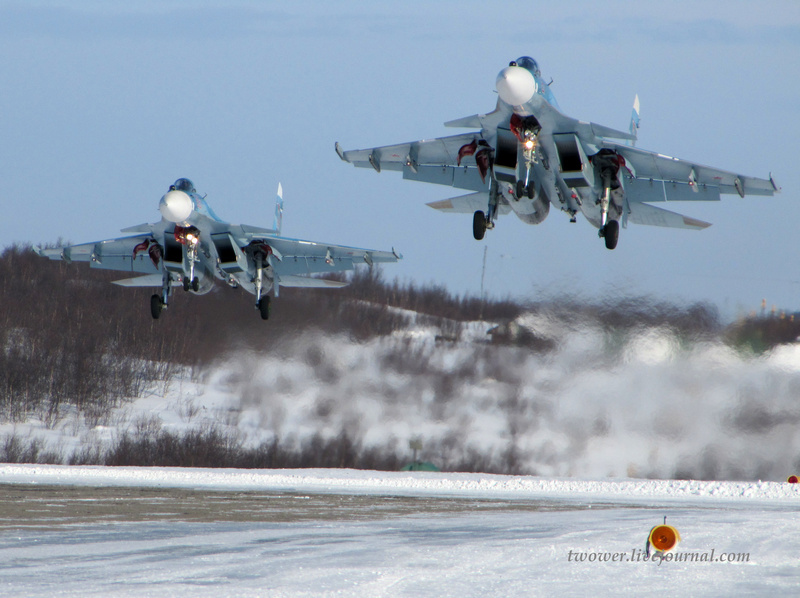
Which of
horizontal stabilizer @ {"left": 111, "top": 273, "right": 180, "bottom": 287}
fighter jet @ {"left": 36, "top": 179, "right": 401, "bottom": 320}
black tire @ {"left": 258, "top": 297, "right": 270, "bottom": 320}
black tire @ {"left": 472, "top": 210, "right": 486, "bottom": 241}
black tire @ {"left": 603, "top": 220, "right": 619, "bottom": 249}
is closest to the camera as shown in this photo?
black tire @ {"left": 472, "top": 210, "right": 486, "bottom": 241}

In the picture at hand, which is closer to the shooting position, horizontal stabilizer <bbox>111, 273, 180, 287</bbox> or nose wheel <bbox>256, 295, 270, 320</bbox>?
nose wheel <bbox>256, 295, 270, 320</bbox>

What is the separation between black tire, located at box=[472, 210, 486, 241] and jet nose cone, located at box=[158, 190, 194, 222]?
7258 mm

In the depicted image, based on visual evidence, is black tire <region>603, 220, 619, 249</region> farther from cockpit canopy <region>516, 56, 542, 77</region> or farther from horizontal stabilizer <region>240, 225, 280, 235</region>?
horizontal stabilizer <region>240, 225, 280, 235</region>

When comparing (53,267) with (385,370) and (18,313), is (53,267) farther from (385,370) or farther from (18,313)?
(385,370)

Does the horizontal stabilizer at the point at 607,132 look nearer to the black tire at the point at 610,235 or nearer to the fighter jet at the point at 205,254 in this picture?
the black tire at the point at 610,235

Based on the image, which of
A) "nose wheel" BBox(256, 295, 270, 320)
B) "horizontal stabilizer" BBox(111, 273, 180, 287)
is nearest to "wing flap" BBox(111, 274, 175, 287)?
"horizontal stabilizer" BBox(111, 273, 180, 287)

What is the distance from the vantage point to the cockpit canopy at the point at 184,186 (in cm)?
2303

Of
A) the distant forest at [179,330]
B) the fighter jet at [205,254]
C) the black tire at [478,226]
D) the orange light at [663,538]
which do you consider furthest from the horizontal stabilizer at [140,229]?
the orange light at [663,538]

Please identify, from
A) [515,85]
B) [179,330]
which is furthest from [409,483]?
[515,85]

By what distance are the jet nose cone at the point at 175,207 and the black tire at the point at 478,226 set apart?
7258 mm

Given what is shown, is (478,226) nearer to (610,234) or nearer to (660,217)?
(610,234)

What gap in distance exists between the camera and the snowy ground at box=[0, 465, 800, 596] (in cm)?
1113

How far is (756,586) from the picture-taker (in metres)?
11.3

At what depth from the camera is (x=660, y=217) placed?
21.0 metres
